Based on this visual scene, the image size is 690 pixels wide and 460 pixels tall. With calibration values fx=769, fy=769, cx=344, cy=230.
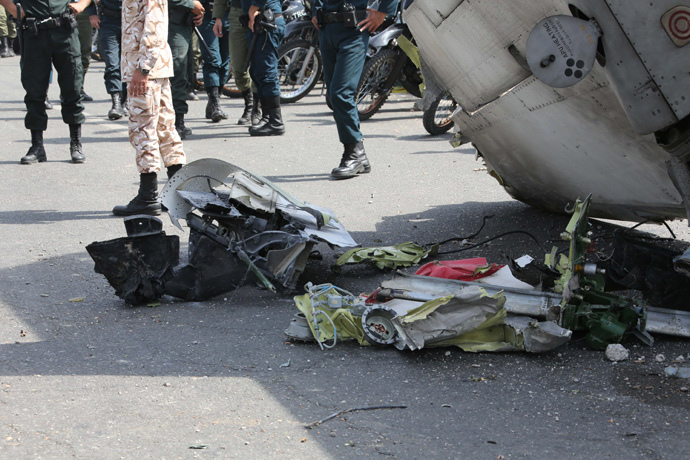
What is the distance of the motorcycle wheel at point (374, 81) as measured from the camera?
31.0ft

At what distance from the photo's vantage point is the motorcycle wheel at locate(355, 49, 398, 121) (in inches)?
372

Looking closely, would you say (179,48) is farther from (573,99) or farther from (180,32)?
(573,99)

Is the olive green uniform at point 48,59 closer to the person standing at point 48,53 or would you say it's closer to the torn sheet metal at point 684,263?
the person standing at point 48,53

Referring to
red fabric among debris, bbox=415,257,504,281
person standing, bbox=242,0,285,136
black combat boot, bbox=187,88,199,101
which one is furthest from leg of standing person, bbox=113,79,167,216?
black combat boot, bbox=187,88,199,101

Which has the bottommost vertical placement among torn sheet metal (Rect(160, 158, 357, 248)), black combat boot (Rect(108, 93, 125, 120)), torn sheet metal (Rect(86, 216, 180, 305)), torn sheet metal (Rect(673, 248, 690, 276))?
black combat boot (Rect(108, 93, 125, 120))

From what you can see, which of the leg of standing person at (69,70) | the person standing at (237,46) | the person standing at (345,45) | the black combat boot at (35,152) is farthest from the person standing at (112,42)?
the person standing at (345,45)

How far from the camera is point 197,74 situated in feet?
41.3

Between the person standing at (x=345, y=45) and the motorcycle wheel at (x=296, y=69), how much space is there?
4533mm

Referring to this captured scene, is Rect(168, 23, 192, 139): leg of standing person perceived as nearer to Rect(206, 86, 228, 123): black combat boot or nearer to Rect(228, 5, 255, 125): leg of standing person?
Rect(228, 5, 255, 125): leg of standing person

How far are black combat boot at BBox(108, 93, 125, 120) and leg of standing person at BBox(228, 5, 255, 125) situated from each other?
1725mm

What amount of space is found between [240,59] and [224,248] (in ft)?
18.1

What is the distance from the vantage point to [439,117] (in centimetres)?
898

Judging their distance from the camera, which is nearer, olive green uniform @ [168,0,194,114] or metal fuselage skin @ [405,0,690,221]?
metal fuselage skin @ [405,0,690,221]

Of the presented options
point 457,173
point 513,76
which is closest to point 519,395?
point 513,76
